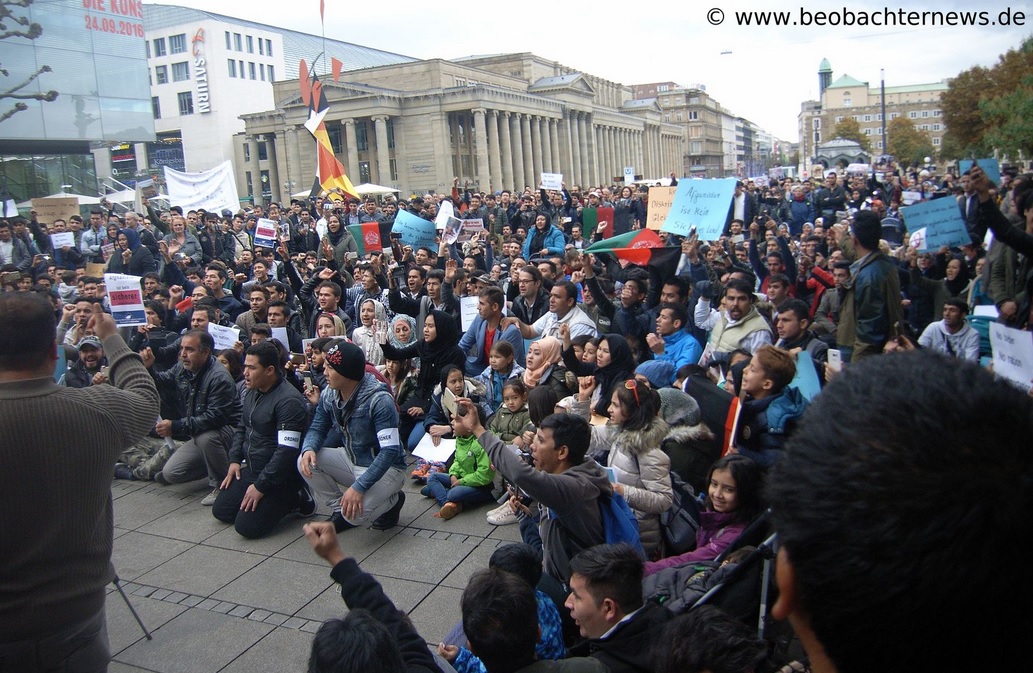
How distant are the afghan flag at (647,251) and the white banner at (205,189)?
13656mm

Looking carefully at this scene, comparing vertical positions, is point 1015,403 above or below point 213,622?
above

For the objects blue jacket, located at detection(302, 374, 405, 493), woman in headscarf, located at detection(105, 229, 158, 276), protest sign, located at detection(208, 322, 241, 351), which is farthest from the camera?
woman in headscarf, located at detection(105, 229, 158, 276)

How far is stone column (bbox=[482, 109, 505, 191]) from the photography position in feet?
262

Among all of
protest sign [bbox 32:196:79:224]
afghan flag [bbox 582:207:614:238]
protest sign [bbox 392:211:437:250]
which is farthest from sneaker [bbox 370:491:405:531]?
protest sign [bbox 32:196:79:224]

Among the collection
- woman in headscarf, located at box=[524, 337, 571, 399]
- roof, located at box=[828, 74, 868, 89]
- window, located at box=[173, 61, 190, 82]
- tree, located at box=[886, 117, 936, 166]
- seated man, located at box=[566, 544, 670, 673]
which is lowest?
seated man, located at box=[566, 544, 670, 673]

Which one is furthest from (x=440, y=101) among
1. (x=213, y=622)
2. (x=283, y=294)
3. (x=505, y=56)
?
(x=213, y=622)

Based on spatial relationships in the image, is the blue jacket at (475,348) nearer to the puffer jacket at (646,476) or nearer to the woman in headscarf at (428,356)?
the woman in headscarf at (428,356)

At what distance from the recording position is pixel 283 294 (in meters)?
10.1

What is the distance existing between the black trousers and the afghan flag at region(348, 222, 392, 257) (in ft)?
21.4

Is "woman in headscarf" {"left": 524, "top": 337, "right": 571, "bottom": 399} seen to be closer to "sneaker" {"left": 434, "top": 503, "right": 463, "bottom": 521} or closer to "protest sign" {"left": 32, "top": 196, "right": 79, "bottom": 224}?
"sneaker" {"left": 434, "top": 503, "right": 463, "bottom": 521}

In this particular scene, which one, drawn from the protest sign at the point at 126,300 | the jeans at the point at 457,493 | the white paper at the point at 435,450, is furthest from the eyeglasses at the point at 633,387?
the protest sign at the point at 126,300

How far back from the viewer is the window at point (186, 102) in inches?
3366

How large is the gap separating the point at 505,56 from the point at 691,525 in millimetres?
102743

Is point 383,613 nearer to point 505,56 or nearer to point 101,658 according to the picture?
point 101,658
